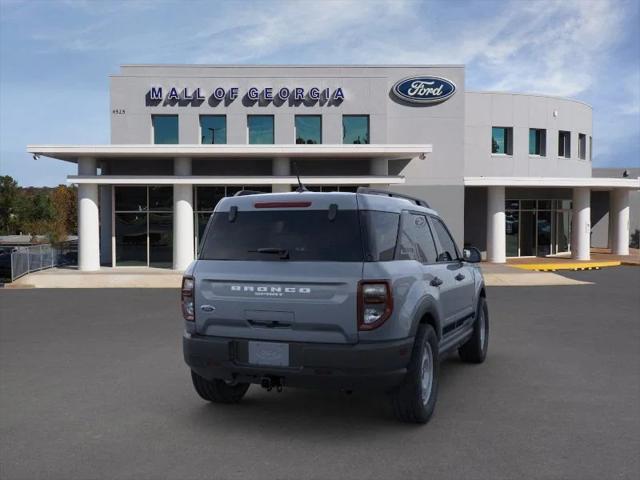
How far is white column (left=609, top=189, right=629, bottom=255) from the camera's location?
103 ft

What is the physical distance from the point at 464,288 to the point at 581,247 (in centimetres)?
2397

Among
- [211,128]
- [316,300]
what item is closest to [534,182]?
[211,128]

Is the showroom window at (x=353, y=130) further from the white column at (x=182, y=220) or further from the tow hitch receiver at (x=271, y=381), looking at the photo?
the tow hitch receiver at (x=271, y=381)

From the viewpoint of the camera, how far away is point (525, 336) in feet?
32.2

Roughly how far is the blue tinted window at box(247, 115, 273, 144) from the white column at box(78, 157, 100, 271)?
22.0 ft

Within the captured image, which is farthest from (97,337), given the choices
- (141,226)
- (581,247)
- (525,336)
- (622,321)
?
(581,247)

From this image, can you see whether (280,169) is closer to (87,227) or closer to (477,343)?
(87,227)

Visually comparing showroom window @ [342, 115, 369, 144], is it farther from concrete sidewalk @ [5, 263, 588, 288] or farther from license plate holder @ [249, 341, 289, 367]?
license plate holder @ [249, 341, 289, 367]

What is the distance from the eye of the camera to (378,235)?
16.4 feet

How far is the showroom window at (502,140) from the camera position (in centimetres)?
2906

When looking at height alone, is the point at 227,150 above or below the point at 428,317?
above

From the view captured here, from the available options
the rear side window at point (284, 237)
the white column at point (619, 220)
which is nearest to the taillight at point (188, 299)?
the rear side window at point (284, 237)

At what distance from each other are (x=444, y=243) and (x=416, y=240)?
1.18m

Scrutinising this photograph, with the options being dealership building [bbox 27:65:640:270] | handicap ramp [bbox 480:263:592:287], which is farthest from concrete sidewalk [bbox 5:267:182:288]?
handicap ramp [bbox 480:263:592:287]
